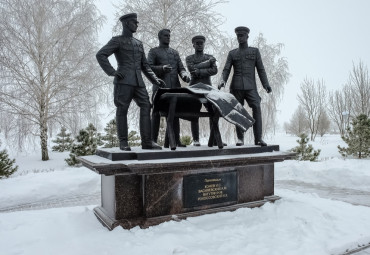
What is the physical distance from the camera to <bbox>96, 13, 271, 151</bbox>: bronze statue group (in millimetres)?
4297

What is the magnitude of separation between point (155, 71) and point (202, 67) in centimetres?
93

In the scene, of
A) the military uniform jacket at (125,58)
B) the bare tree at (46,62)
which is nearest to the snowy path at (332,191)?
the military uniform jacket at (125,58)

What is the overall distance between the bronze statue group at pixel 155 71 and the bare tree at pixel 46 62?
9.93 meters

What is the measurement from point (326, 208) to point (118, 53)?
4160 millimetres

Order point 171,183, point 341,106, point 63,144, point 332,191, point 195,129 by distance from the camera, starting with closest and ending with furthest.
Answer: point 171,183 < point 195,129 < point 332,191 < point 63,144 < point 341,106

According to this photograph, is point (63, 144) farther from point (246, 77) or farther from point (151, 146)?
point (246, 77)

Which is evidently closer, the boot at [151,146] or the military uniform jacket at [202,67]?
the boot at [151,146]

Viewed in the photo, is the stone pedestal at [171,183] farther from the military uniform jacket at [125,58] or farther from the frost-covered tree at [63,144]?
the frost-covered tree at [63,144]

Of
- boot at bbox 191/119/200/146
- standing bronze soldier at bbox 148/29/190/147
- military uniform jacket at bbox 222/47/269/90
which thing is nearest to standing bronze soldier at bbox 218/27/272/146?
military uniform jacket at bbox 222/47/269/90

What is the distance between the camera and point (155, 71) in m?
5.13

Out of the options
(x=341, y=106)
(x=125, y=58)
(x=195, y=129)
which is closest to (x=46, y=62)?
(x=195, y=129)

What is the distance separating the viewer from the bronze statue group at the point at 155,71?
4297 millimetres

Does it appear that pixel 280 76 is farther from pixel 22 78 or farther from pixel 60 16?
pixel 22 78

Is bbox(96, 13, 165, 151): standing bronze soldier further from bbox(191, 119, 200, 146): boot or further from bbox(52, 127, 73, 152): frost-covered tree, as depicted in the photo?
bbox(52, 127, 73, 152): frost-covered tree
